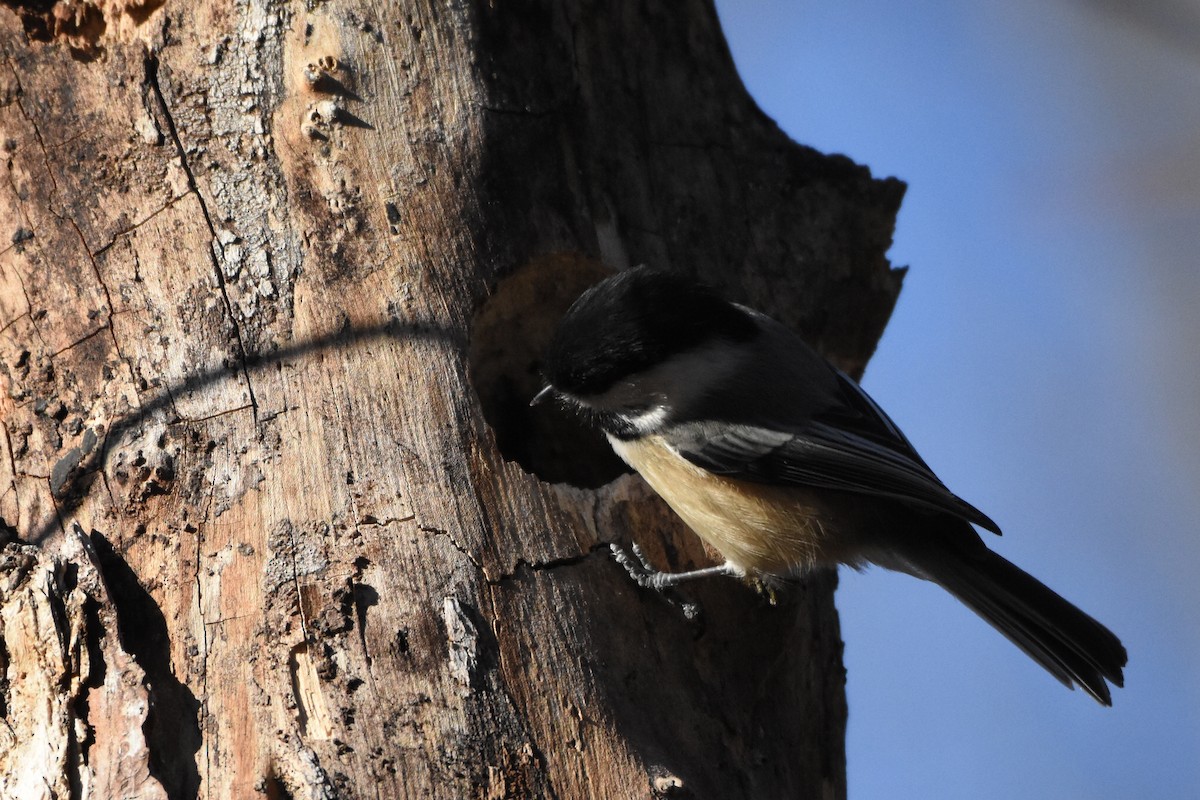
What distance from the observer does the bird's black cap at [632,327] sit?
235 cm

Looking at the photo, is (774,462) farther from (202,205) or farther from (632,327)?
(202,205)

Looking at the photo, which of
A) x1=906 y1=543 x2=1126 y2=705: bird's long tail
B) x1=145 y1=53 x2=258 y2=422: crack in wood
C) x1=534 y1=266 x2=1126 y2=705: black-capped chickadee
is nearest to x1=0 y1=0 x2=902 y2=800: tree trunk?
x1=145 y1=53 x2=258 y2=422: crack in wood

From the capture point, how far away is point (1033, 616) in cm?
257

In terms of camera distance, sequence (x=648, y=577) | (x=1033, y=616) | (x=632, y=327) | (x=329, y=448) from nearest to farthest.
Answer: (x=329, y=448), (x=648, y=577), (x=632, y=327), (x=1033, y=616)

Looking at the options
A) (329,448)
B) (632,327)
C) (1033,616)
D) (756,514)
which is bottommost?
(1033,616)

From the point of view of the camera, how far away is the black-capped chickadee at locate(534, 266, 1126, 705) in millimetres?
2506

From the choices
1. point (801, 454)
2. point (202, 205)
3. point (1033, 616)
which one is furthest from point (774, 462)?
point (202, 205)

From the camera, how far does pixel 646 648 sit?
2131mm

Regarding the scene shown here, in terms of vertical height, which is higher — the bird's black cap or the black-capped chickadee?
the bird's black cap

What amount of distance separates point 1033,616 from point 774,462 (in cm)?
74

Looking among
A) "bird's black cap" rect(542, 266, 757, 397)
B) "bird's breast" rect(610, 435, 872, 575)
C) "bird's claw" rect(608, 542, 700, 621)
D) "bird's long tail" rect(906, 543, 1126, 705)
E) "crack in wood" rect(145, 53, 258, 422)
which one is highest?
"crack in wood" rect(145, 53, 258, 422)

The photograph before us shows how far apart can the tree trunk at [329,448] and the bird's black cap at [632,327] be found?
Result: 0.19 m

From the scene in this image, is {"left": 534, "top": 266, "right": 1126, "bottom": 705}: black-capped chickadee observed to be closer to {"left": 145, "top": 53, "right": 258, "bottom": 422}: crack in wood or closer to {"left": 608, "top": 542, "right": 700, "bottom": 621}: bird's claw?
{"left": 608, "top": 542, "right": 700, "bottom": 621}: bird's claw

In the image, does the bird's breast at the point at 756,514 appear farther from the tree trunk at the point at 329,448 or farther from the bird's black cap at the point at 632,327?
the bird's black cap at the point at 632,327
